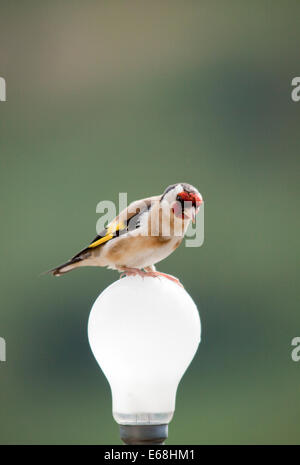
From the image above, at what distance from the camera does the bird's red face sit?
5.89 ft

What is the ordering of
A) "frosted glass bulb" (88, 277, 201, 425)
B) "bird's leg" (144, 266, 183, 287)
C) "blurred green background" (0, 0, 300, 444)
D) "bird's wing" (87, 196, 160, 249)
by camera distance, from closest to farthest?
1. "frosted glass bulb" (88, 277, 201, 425)
2. "bird's leg" (144, 266, 183, 287)
3. "bird's wing" (87, 196, 160, 249)
4. "blurred green background" (0, 0, 300, 444)

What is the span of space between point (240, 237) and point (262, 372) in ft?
3.56

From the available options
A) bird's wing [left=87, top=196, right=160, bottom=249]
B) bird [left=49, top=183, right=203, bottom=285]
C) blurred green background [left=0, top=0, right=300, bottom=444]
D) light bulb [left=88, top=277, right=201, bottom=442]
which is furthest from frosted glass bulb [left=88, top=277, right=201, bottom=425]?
blurred green background [left=0, top=0, right=300, bottom=444]

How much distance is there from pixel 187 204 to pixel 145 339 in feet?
1.06

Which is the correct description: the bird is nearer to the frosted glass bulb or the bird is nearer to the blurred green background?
the frosted glass bulb

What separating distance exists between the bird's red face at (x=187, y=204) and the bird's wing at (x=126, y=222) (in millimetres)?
173

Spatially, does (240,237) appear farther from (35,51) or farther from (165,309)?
(165,309)

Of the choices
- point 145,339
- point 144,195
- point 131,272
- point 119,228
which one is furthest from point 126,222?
point 144,195

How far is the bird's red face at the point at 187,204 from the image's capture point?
1.80m

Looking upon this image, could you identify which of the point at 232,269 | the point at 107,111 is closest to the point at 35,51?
the point at 107,111

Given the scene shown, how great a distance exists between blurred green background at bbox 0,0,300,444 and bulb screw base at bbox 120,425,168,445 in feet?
16.0

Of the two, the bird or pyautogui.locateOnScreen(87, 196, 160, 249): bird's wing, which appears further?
pyautogui.locateOnScreen(87, 196, 160, 249): bird's wing

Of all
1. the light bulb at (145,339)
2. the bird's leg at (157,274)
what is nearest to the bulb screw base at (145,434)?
the light bulb at (145,339)

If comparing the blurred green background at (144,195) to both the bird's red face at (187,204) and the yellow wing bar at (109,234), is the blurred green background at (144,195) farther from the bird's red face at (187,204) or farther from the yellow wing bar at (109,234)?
the bird's red face at (187,204)
